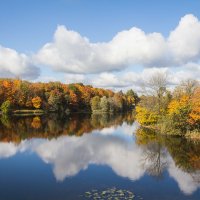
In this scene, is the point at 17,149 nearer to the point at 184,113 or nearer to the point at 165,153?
the point at 165,153

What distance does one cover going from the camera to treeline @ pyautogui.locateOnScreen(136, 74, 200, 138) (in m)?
42.1

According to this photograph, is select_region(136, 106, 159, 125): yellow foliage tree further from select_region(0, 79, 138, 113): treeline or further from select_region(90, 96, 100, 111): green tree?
select_region(90, 96, 100, 111): green tree

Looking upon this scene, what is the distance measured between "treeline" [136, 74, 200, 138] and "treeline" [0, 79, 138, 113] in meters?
46.9

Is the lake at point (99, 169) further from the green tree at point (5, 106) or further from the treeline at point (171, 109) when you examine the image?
the green tree at point (5, 106)

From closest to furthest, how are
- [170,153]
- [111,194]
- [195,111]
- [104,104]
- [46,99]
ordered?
[111,194] → [170,153] → [195,111] → [46,99] → [104,104]

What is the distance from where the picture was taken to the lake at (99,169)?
63.4 ft

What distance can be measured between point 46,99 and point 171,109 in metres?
68.0

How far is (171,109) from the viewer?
44812 mm

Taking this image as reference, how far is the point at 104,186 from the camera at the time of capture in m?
20.6

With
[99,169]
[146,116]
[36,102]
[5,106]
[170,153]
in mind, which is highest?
[36,102]

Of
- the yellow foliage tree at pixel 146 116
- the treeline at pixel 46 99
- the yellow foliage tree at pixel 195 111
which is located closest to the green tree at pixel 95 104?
the treeline at pixel 46 99

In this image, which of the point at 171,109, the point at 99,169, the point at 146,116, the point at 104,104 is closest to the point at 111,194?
the point at 99,169

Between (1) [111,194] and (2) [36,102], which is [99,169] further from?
(2) [36,102]

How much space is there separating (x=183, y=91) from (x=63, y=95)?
5938 centimetres
